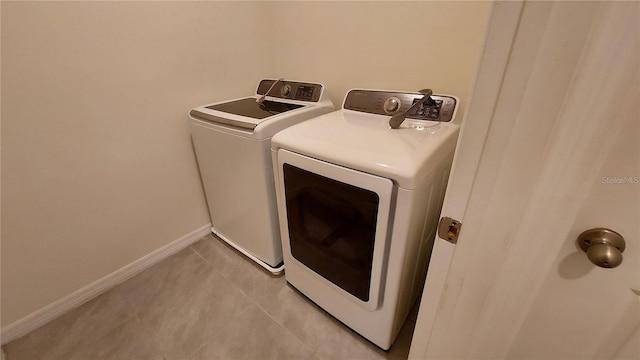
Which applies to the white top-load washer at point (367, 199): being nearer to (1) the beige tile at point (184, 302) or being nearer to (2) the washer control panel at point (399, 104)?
(2) the washer control panel at point (399, 104)

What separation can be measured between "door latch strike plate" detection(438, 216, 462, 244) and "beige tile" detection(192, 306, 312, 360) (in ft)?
3.03

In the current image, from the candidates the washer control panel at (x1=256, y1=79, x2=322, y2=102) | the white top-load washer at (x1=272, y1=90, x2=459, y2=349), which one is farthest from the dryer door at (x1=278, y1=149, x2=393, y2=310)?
the washer control panel at (x1=256, y1=79, x2=322, y2=102)

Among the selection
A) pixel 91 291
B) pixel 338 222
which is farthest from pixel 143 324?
pixel 338 222

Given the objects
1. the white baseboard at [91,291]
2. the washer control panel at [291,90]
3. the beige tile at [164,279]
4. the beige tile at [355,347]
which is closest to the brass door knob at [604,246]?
the beige tile at [355,347]

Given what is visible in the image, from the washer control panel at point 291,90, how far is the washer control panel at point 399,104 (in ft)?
0.86

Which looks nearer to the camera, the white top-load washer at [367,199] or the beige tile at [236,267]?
the white top-load washer at [367,199]

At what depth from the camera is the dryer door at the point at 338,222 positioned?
0.83 metres

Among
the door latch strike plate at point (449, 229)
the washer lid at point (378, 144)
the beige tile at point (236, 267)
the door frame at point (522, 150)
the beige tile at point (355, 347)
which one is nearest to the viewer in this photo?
the door frame at point (522, 150)

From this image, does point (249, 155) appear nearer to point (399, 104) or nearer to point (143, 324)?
point (399, 104)

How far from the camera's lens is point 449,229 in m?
0.56

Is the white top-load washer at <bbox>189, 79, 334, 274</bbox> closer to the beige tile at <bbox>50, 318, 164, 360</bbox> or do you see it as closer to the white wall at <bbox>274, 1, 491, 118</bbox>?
the white wall at <bbox>274, 1, 491, 118</bbox>

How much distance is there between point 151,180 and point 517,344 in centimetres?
170

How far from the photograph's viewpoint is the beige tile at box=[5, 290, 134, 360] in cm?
117

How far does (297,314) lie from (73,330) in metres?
1.08
